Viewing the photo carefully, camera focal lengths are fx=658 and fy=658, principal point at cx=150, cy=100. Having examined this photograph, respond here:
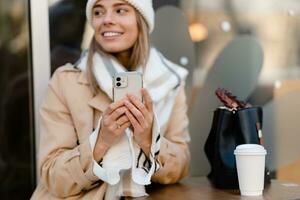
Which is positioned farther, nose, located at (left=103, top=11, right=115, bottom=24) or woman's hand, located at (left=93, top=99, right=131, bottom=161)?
nose, located at (left=103, top=11, right=115, bottom=24)

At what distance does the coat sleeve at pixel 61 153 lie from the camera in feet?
6.60

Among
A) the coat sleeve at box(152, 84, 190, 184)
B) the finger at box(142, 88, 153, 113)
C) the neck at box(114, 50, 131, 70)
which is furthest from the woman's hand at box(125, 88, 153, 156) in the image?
the neck at box(114, 50, 131, 70)

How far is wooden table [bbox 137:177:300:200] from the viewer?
6.61 ft

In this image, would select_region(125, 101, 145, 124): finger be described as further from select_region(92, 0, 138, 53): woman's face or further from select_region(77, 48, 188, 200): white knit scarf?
select_region(92, 0, 138, 53): woman's face

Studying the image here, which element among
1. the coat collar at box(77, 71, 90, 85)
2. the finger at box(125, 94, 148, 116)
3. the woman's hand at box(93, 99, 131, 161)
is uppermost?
the coat collar at box(77, 71, 90, 85)

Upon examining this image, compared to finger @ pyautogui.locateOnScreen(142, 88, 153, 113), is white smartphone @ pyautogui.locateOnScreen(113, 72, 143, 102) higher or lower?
higher

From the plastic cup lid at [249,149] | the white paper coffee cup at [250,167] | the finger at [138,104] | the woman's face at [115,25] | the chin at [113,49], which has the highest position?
the woman's face at [115,25]

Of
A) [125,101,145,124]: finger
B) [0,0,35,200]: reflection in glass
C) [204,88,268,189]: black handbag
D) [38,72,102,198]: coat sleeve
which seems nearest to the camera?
[125,101,145,124]: finger

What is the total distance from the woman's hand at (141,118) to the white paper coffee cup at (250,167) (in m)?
0.28

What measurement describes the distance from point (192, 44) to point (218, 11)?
7.6 inches

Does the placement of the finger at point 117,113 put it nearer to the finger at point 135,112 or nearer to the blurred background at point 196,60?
the finger at point 135,112

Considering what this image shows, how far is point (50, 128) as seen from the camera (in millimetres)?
2129

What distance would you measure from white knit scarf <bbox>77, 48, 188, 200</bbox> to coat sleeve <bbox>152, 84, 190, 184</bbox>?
49 millimetres

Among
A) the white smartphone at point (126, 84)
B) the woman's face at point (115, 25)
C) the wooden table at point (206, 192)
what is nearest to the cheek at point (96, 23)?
the woman's face at point (115, 25)
